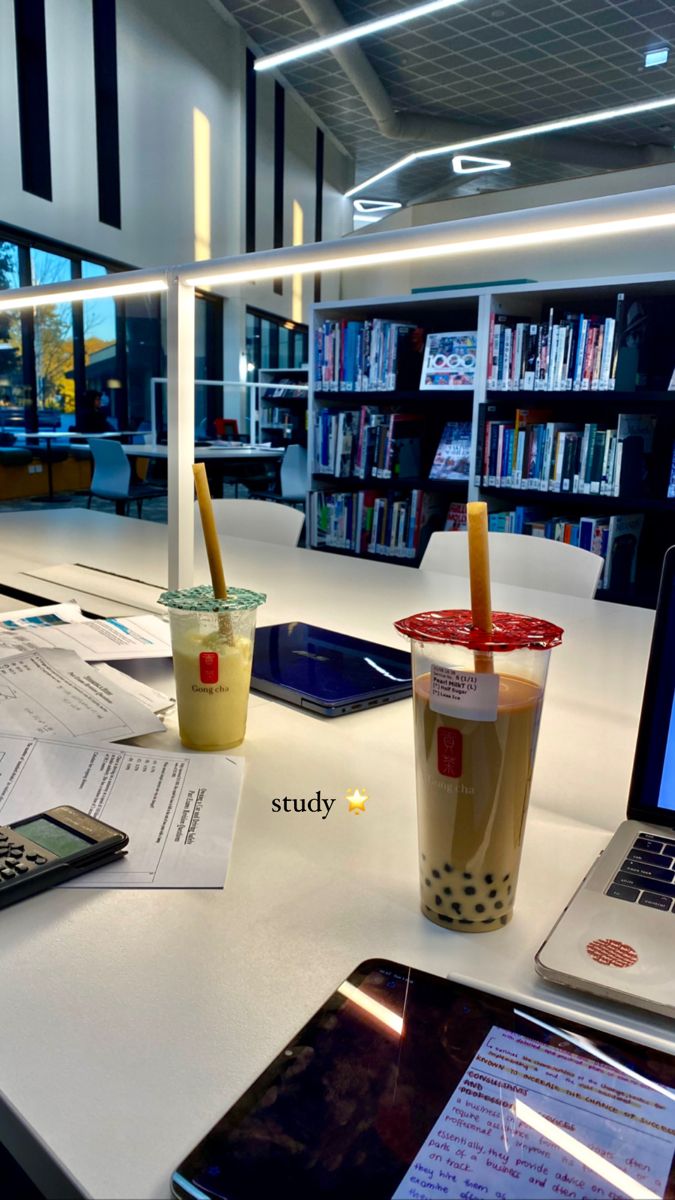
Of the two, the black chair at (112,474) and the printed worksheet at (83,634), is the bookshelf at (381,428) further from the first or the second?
the black chair at (112,474)

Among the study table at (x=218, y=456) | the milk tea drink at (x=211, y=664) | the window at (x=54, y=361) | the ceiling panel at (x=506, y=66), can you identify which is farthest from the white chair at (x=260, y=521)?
the ceiling panel at (x=506, y=66)

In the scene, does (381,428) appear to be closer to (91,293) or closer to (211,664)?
(91,293)

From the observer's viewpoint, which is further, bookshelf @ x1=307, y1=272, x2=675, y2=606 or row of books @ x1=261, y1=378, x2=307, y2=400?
row of books @ x1=261, y1=378, x2=307, y2=400

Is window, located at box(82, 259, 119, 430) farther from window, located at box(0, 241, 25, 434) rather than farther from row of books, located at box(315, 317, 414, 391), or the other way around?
row of books, located at box(315, 317, 414, 391)

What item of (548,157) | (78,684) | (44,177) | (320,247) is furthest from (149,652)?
(548,157)

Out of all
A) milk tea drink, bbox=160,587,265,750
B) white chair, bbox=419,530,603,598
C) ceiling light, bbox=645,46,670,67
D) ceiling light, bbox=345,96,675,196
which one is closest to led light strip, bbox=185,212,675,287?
milk tea drink, bbox=160,587,265,750

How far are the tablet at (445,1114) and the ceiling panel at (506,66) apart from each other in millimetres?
8330

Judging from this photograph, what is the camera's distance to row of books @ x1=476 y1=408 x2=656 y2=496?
9.11 ft

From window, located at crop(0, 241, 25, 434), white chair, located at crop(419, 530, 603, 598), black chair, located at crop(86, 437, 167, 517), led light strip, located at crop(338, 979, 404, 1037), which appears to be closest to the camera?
A: led light strip, located at crop(338, 979, 404, 1037)

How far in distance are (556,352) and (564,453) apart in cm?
33

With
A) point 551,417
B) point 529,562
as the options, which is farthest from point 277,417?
point 529,562

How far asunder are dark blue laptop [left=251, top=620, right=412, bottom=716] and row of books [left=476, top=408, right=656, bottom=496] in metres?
1.89

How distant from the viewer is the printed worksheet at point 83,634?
1056 mm

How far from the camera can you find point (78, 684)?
91 centimetres
